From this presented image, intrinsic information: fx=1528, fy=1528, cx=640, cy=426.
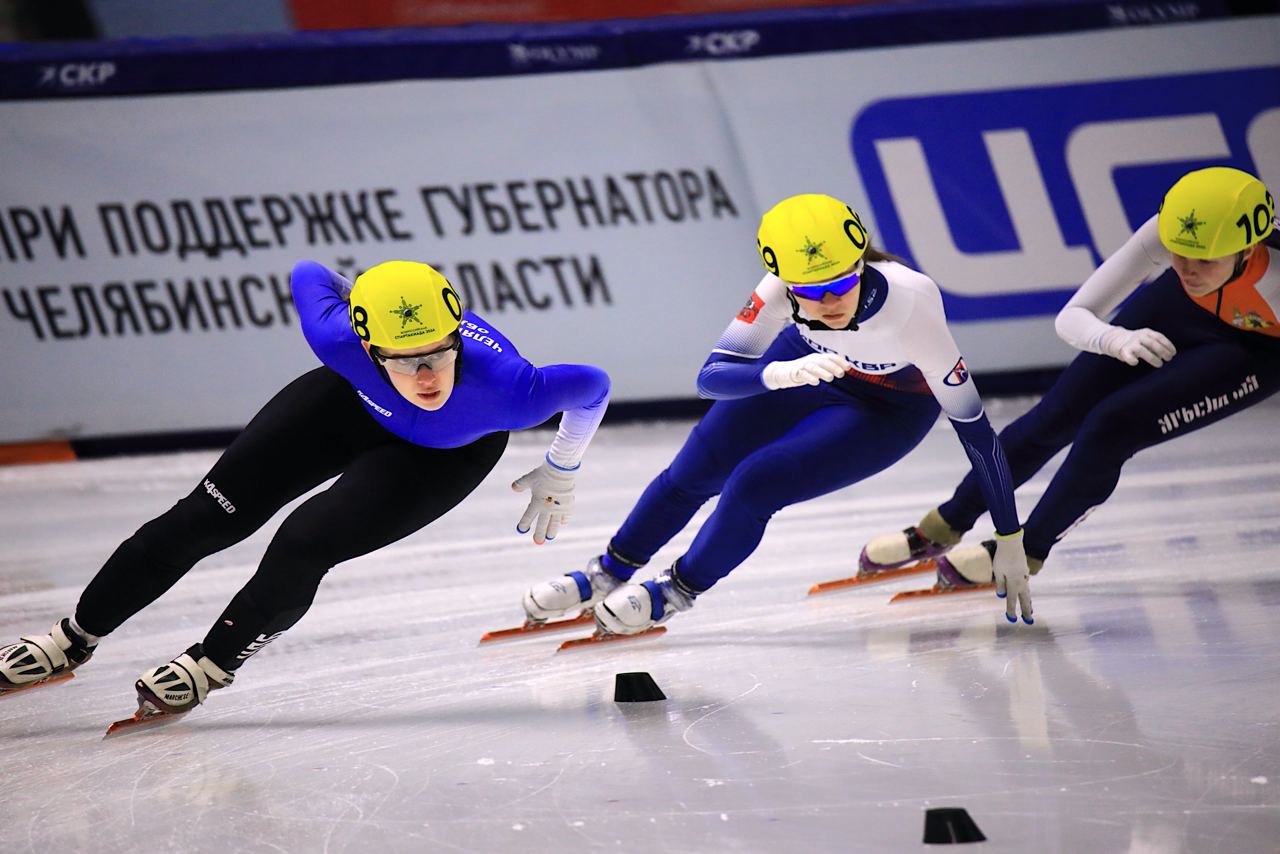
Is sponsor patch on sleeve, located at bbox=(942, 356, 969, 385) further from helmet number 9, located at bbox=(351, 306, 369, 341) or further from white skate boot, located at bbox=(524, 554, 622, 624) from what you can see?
helmet number 9, located at bbox=(351, 306, 369, 341)

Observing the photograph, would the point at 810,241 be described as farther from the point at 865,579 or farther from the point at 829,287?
the point at 865,579

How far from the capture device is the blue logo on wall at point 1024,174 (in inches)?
339

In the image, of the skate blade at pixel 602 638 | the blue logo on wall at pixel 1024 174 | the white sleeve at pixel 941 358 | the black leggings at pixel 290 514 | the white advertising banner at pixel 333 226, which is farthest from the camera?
the blue logo on wall at pixel 1024 174

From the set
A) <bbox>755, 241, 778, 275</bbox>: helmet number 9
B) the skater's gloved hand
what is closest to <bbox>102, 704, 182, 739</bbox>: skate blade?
<bbox>755, 241, 778, 275</bbox>: helmet number 9

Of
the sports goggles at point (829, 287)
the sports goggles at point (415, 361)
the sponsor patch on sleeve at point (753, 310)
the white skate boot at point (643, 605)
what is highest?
the sports goggles at point (415, 361)

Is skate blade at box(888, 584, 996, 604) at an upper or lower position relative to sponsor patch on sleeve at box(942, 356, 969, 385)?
lower

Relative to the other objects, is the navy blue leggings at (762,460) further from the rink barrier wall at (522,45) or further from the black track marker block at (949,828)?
the rink barrier wall at (522,45)

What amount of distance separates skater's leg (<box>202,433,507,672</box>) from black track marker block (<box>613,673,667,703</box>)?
1.95 ft

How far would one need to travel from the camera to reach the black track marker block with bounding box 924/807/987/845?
7.81ft

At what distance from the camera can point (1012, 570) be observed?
383 cm

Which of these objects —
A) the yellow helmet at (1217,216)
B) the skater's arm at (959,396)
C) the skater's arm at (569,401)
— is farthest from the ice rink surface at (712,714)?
the yellow helmet at (1217,216)

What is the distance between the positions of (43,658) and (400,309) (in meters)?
1.21

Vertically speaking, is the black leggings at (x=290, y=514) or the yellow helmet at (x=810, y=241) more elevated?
the yellow helmet at (x=810, y=241)

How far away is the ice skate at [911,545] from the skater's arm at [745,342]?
0.85 meters
